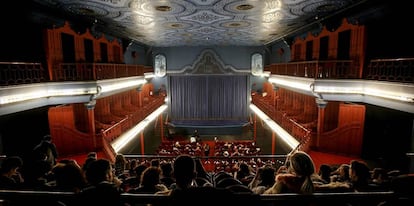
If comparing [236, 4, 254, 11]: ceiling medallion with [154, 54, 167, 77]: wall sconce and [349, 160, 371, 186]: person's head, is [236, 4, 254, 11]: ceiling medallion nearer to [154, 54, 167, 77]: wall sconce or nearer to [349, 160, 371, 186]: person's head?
[349, 160, 371, 186]: person's head

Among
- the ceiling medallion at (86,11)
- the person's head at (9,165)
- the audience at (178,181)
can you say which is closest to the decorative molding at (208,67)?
the ceiling medallion at (86,11)

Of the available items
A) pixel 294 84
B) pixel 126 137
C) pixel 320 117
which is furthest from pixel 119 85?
pixel 320 117

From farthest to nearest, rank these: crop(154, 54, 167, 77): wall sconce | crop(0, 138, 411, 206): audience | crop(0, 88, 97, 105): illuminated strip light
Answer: crop(154, 54, 167, 77): wall sconce
crop(0, 88, 97, 105): illuminated strip light
crop(0, 138, 411, 206): audience

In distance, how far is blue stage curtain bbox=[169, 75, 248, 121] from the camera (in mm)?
25562

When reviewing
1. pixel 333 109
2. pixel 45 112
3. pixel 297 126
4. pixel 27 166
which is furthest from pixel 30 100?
pixel 333 109

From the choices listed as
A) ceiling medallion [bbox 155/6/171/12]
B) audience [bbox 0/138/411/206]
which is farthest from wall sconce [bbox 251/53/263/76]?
audience [bbox 0/138/411/206]

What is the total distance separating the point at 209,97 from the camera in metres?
26.0

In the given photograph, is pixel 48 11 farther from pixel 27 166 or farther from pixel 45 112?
pixel 27 166

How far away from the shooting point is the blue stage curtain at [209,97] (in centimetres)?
2556

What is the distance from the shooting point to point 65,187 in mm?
3295

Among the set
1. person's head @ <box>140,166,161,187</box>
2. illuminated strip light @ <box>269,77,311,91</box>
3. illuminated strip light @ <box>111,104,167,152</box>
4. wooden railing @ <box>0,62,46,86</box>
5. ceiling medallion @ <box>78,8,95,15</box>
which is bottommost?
illuminated strip light @ <box>111,104,167,152</box>

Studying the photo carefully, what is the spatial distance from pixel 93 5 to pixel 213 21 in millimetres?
5425

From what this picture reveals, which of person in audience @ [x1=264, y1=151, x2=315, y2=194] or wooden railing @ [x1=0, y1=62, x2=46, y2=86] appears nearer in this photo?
person in audience @ [x1=264, y1=151, x2=315, y2=194]

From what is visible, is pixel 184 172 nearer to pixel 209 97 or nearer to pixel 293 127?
pixel 293 127
